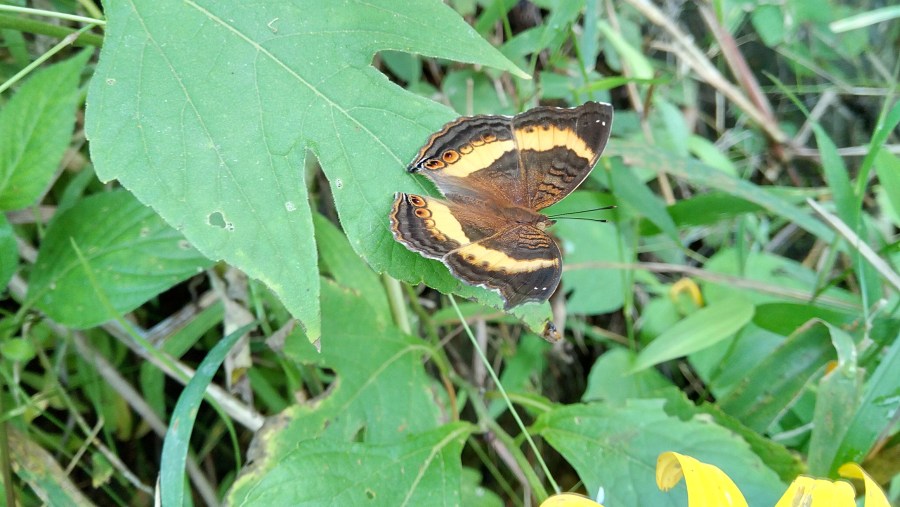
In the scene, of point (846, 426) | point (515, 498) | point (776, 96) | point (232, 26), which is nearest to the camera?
point (232, 26)

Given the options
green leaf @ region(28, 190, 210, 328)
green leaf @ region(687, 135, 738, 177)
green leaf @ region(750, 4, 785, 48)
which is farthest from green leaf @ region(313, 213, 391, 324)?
green leaf @ region(750, 4, 785, 48)

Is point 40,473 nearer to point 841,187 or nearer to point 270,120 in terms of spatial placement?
point 270,120

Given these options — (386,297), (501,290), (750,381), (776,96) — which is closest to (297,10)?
(501,290)

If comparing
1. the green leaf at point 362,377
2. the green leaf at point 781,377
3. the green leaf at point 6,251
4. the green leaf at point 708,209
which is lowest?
the green leaf at point 781,377

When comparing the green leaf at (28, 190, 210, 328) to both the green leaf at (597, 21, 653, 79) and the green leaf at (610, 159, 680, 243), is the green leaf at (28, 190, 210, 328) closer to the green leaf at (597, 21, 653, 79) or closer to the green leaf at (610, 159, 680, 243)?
the green leaf at (610, 159, 680, 243)

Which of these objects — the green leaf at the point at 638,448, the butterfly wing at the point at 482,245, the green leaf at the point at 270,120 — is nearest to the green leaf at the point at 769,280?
the green leaf at the point at 638,448

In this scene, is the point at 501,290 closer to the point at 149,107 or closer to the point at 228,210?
the point at 228,210

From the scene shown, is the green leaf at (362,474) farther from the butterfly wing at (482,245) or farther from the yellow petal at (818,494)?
the yellow petal at (818,494)
